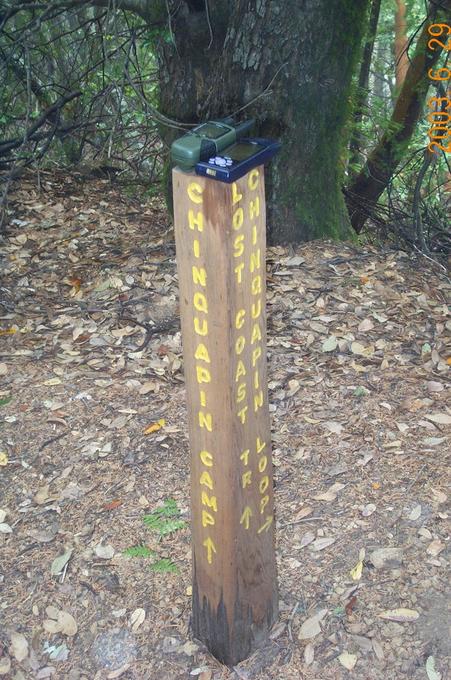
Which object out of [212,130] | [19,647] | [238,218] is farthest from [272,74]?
[19,647]

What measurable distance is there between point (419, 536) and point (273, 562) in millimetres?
814

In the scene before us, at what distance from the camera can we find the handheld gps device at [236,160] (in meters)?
1.75

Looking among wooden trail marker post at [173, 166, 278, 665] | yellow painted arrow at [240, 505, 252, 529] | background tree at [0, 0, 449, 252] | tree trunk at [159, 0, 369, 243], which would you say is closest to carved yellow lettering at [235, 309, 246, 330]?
wooden trail marker post at [173, 166, 278, 665]

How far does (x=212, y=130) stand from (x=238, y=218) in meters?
0.24

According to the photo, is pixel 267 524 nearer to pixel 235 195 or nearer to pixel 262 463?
pixel 262 463

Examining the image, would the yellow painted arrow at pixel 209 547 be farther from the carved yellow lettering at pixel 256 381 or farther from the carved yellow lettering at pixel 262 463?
the carved yellow lettering at pixel 256 381

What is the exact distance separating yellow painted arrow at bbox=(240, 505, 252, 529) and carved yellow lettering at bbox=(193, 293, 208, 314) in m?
0.72

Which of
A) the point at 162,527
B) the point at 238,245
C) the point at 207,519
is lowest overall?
the point at 162,527

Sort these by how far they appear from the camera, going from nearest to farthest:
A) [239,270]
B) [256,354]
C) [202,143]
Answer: [202,143], [239,270], [256,354]

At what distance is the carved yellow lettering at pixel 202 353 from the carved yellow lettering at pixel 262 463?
1.46 ft

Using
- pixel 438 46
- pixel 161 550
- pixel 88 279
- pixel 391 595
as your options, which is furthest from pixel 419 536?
pixel 438 46

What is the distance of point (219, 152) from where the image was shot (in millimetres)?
1833
